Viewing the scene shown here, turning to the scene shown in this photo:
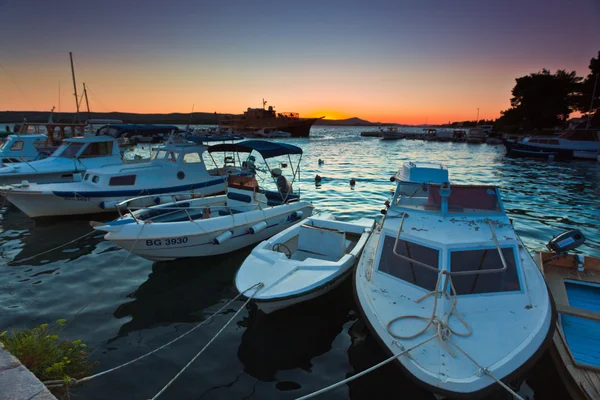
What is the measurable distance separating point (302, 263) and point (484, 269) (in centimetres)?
362

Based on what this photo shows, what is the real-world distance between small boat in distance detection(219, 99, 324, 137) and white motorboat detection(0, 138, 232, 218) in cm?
6588

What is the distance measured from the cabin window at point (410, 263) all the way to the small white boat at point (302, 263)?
Answer: 46.3 inches

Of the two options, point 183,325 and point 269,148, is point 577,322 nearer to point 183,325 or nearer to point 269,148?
point 183,325

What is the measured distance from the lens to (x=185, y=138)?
16.3m

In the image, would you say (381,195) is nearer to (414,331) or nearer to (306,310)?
(306,310)

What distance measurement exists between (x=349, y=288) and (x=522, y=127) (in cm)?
8172

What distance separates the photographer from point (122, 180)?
48.2ft

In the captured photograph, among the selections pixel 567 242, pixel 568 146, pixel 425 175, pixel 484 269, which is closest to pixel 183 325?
pixel 484 269

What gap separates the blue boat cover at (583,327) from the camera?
5.39 m

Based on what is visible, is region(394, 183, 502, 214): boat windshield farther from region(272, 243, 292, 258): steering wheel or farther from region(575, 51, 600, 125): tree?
region(575, 51, 600, 125): tree

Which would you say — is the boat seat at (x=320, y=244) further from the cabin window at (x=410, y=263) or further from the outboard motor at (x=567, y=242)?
the outboard motor at (x=567, y=242)

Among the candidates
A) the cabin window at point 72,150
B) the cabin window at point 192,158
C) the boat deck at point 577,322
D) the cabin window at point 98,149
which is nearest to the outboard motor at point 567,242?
the boat deck at point 577,322

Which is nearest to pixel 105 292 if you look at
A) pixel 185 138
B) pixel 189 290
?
pixel 189 290

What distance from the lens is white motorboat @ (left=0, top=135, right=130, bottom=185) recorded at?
16375mm
